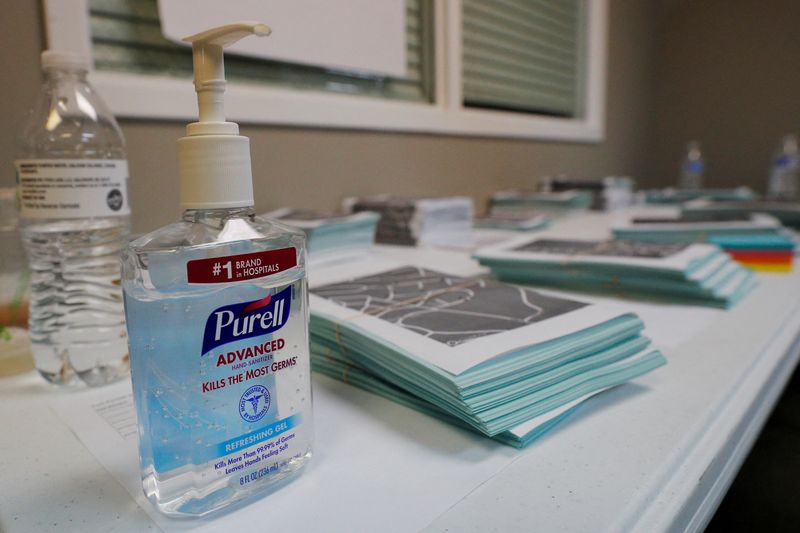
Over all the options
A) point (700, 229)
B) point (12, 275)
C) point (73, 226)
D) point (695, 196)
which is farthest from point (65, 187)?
point (695, 196)

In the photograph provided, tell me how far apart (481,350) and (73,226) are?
0.35 m

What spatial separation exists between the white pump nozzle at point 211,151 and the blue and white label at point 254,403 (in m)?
0.10

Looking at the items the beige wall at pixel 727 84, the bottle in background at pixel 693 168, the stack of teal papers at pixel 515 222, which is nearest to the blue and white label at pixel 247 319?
the stack of teal papers at pixel 515 222

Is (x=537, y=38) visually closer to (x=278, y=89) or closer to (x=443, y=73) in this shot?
(x=443, y=73)

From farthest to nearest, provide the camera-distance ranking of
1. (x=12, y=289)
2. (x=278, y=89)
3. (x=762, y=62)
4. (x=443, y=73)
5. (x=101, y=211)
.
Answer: (x=762, y=62) < (x=443, y=73) < (x=278, y=89) < (x=12, y=289) < (x=101, y=211)

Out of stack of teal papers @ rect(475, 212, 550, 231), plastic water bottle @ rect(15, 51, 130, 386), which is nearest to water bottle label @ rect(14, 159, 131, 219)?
plastic water bottle @ rect(15, 51, 130, 386)

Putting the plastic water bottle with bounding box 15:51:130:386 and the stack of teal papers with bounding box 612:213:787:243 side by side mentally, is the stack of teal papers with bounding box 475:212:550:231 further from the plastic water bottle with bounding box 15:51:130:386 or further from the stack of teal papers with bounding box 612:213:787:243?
the plastic water bottle with bounding box 15:51:130:386

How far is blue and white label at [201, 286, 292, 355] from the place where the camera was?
267mm

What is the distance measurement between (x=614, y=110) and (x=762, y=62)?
1.81 ft

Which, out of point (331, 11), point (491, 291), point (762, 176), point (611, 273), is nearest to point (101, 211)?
point (491, 291)

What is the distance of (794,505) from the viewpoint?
0.65 m

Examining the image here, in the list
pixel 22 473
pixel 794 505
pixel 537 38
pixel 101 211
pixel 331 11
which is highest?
pixel 537 38

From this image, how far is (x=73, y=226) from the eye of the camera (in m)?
0.45

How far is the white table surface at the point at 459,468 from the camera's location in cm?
26
